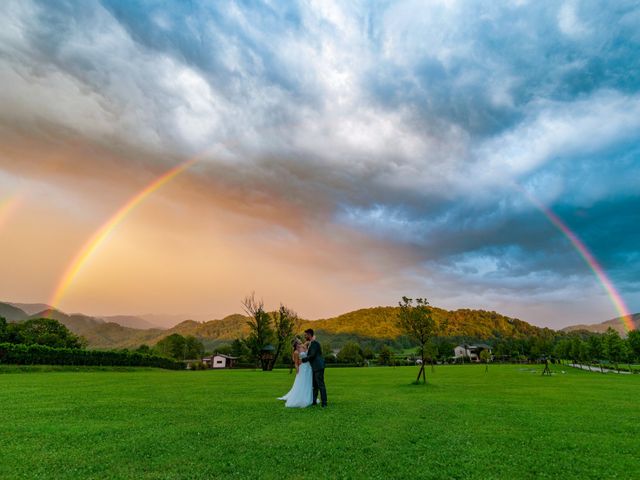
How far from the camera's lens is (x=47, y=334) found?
92.1m

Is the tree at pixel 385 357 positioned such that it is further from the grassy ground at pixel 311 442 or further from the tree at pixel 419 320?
the grassy ground at pixel 311 442

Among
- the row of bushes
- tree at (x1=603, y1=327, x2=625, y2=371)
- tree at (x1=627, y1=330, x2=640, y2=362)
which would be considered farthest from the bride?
tree at (x1=627, y1=330, x2=640, y2=362)

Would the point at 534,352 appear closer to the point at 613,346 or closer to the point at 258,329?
the point at 613,346

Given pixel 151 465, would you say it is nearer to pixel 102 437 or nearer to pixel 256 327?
pixel 102 437

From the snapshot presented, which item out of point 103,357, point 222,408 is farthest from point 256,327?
point 222,408

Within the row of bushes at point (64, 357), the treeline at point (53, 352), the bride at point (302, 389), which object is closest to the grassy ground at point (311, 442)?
the bride at point (302, 389)

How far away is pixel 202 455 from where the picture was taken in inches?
274

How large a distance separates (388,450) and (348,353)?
11885cm

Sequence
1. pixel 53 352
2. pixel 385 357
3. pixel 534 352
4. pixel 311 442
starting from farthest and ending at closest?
pixel 534 352
pixel 385 357
pixel 53 352
pixel 311 442

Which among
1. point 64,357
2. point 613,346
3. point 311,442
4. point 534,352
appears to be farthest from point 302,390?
point 534,352

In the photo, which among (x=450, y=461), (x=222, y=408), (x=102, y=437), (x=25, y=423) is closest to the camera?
(x=450, y=461)

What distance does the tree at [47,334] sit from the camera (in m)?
88.6

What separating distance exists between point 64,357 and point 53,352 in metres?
1.78

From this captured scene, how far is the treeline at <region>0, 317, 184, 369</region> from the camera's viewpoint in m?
46.8
